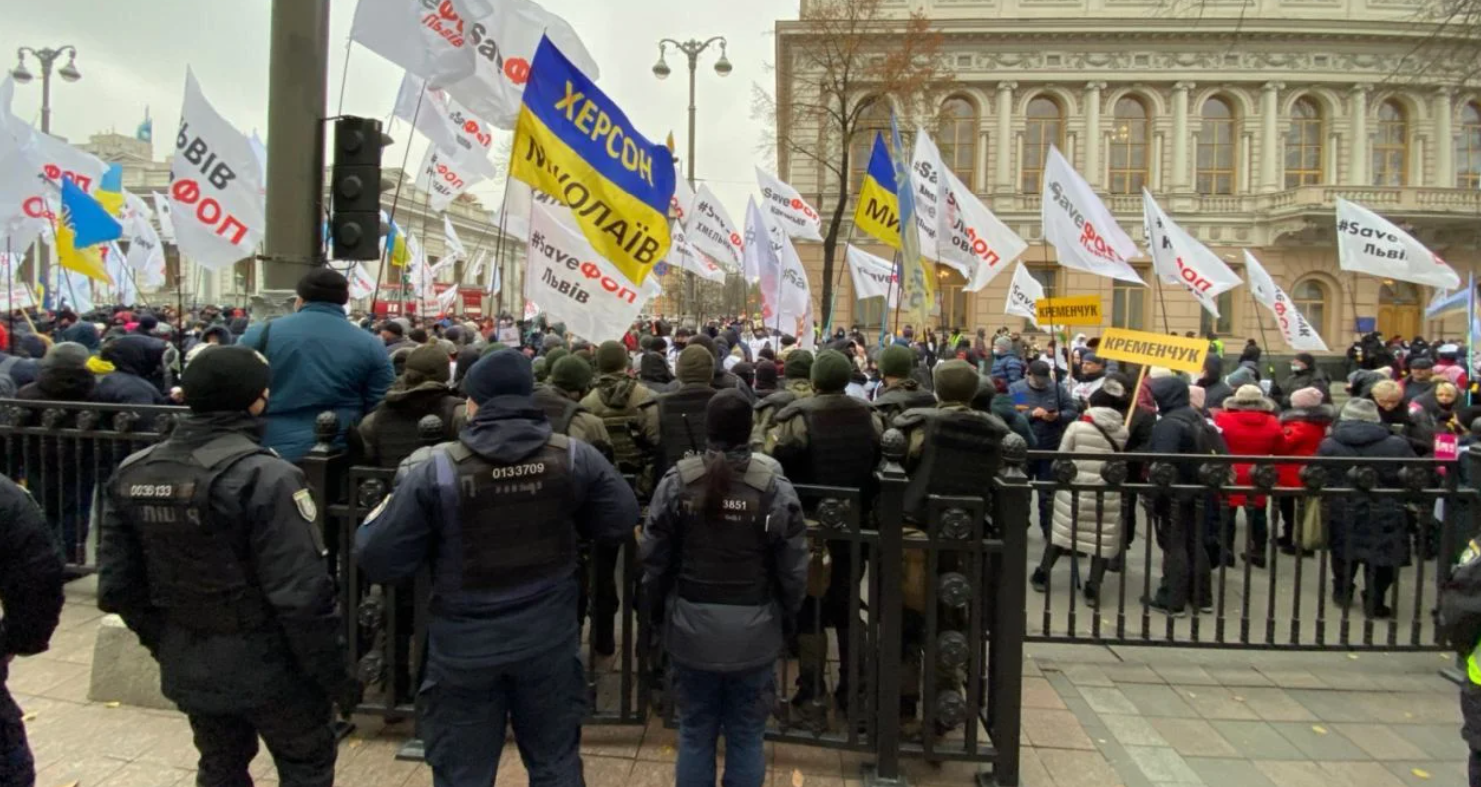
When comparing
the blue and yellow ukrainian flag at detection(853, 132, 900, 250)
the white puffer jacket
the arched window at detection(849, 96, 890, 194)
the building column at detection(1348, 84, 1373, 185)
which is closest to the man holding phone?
the white puffer jacket

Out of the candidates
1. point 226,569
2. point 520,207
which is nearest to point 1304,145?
point 520,207

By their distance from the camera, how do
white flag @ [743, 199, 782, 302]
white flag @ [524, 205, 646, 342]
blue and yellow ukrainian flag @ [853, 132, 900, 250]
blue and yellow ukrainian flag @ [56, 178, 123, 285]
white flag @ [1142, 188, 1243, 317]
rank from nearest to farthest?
white flag @ [524, 205, 646, 342] < white flag @ [1142, 188, 1243, 317] < blue and yellow ukrainian flag @ [853, 132, 900, 250] < blue and yellow ukrainian flag @ [56, 178, 123, 285] < white flag @ [743, 199, 782, 302]

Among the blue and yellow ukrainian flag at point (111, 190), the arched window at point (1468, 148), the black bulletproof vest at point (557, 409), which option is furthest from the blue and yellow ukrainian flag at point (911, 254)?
the arched window at point (1468, 148)

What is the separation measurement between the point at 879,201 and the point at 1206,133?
33383mm

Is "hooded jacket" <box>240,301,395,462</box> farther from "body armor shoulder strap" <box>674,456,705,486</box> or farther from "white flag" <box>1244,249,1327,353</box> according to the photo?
"white flag" <box>1244,249,1327,353</box>

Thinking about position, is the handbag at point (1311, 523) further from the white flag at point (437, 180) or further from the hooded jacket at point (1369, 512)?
the white flag at point (437, 180)

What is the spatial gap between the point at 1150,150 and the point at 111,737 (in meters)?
40.4

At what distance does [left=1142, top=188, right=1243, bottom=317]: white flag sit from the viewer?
30.8 feet

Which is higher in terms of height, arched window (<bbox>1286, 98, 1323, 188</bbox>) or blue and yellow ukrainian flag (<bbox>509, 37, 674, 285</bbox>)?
arched window (<bbox>1286, 98, 1323, 188</bbox>)

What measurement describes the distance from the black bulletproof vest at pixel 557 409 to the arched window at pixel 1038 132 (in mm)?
36124

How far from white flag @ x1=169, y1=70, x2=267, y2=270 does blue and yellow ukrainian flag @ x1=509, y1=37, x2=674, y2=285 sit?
434cm

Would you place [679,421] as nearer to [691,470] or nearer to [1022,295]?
[691,470]

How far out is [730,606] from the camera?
316 cm

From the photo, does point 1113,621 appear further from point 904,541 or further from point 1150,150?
point 1150,150
